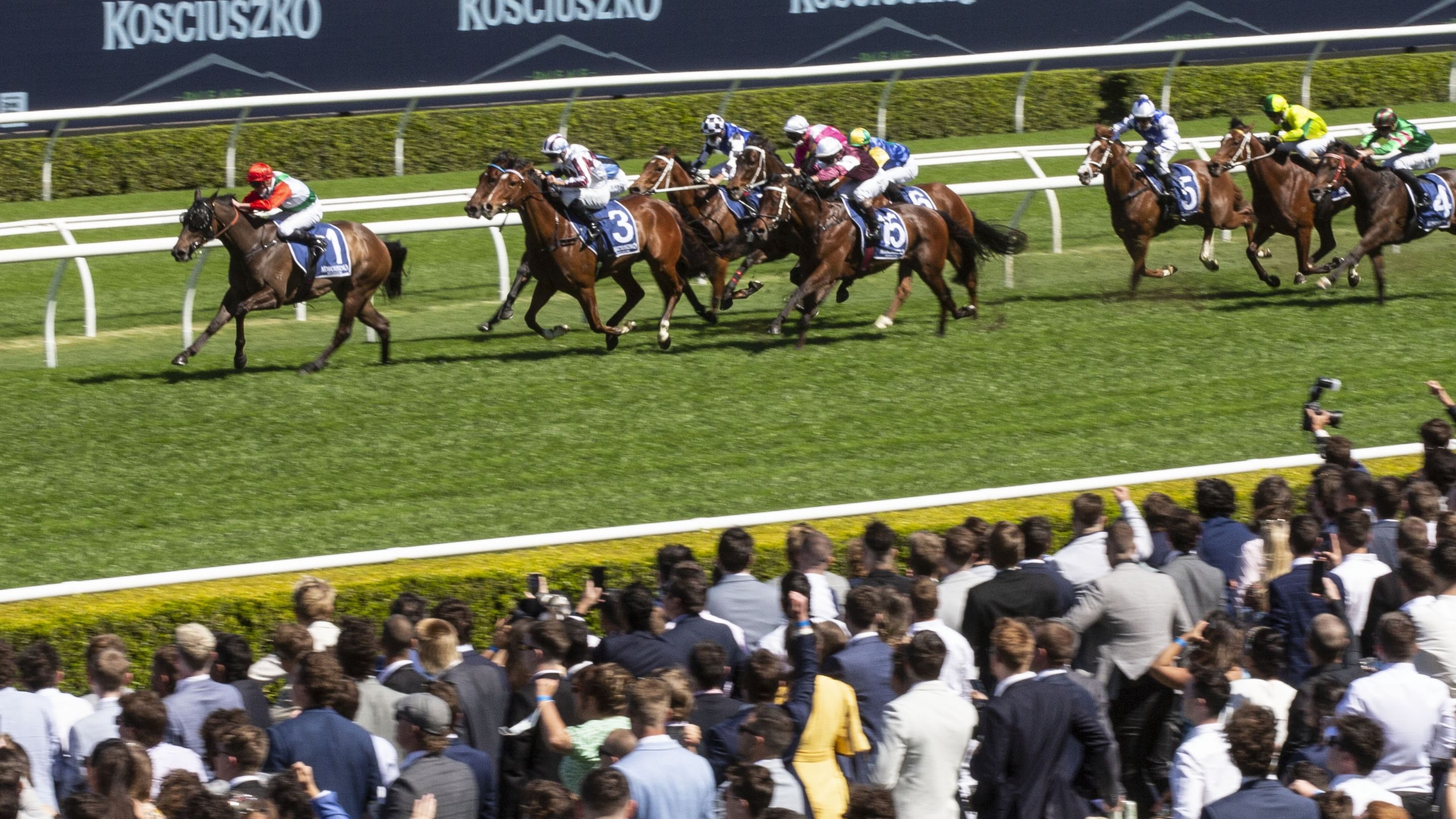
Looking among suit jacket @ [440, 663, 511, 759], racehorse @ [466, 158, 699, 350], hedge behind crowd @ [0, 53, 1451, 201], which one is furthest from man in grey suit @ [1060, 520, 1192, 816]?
hedge behind crowd @ [0, 53, 1451, 201]

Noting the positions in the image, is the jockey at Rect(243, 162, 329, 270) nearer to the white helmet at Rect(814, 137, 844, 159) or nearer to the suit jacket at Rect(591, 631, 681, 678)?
the white helmet at Rect(814, 137, 844, 159)

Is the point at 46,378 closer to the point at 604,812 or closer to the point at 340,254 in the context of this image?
the point at 340,254

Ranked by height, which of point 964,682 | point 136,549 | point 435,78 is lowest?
point 136,549

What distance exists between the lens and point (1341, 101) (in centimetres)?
1681

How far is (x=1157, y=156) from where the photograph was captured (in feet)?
38.4

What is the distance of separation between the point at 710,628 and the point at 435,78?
1163cm

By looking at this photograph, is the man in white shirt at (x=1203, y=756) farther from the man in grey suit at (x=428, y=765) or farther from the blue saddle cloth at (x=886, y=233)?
the blue saddle cloth at (x=886, y=233)

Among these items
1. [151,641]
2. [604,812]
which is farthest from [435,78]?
[604,812]

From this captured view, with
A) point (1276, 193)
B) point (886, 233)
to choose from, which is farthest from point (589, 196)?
point (1276, 193)

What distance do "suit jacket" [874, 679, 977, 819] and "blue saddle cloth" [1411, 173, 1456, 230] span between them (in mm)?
8650

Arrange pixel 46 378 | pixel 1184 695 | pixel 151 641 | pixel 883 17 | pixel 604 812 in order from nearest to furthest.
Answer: pixel 604 812
pixel 1184 695
pixel 151 641
pixel 46 378
pixel 883 17

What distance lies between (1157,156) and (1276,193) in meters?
0.87

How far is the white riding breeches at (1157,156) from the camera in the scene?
11680 mm

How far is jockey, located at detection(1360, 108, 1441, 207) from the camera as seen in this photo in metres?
11.6
